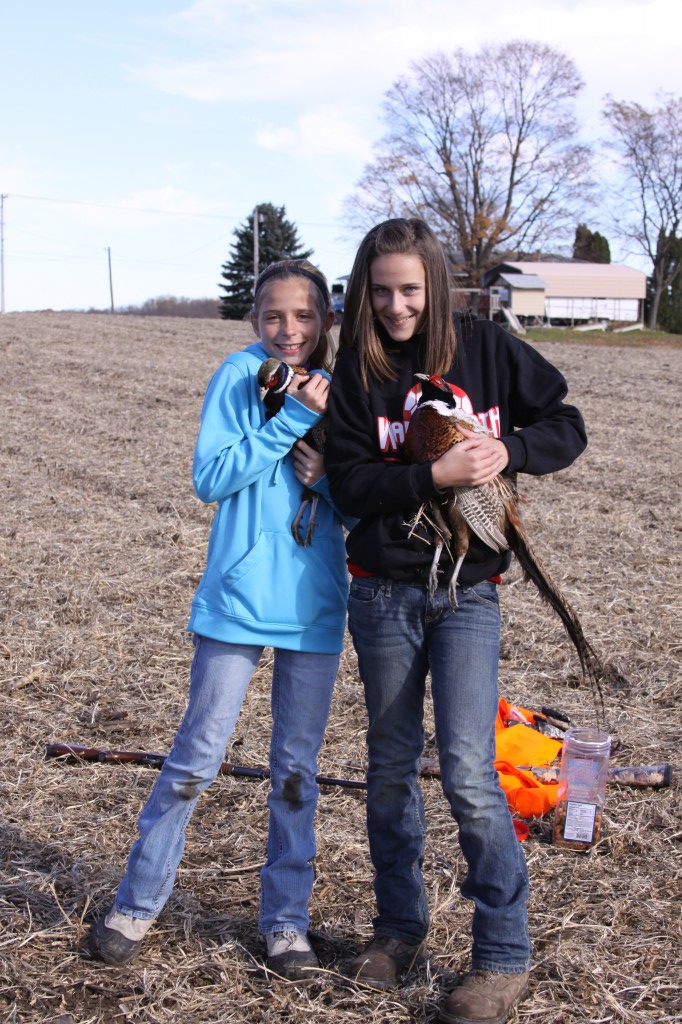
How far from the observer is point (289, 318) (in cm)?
279

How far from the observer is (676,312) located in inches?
1777

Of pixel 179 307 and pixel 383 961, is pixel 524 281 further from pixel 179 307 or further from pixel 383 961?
pixel 383 961

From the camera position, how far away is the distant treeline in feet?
203

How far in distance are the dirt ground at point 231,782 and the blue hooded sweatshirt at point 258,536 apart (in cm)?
95

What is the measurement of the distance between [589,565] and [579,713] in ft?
7.77

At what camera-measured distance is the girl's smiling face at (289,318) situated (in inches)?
109

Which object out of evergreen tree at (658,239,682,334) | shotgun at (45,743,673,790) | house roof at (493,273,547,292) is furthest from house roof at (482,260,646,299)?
shotgun at (45,743,673,790)

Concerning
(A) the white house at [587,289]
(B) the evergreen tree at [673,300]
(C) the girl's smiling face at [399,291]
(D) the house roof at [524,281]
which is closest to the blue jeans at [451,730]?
(C) the girl's smiling face at [399,291]

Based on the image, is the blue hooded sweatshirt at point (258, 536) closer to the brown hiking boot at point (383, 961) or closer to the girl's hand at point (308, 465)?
the girl's hand at point (308, 465)

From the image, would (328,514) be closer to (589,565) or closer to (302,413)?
(302,413)

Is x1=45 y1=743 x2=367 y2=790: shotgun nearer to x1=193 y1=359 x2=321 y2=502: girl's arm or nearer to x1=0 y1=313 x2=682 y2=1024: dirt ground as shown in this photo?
x1=0 y1=313 x2=682 y2=1024: dirt ground

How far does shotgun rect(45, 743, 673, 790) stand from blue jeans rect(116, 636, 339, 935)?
1.06m

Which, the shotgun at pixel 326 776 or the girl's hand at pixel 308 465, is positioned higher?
the girl's hand at pixel 308 465

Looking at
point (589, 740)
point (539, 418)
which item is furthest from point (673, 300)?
point (539, 418)
